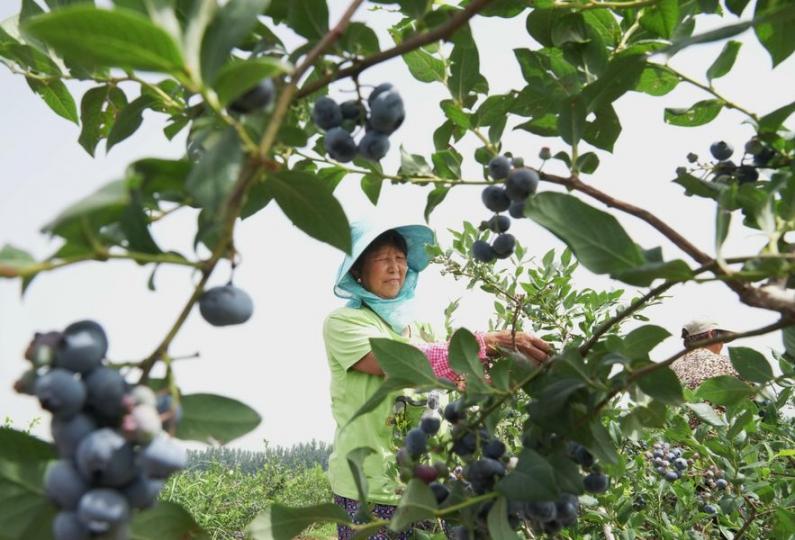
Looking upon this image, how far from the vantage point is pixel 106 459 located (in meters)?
0.46

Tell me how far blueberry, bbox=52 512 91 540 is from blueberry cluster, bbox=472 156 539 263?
0.64m

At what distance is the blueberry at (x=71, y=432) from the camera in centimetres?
49

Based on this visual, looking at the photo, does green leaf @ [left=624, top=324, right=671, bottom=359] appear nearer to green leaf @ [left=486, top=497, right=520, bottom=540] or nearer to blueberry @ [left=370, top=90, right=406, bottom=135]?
green leaf @ [left=486, top=497, right=520, bottom=540]

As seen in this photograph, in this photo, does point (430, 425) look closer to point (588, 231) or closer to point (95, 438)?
point (588, 231)

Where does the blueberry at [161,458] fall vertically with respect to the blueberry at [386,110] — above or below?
below

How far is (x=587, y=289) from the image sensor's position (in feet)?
9.16

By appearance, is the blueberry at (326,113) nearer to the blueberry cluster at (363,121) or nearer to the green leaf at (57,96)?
the blueberry cluster at (363,121)

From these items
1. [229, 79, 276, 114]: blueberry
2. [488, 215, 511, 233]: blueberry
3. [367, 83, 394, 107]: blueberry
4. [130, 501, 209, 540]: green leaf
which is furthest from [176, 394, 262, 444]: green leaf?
[488, 215, 511, 233]: blueberry

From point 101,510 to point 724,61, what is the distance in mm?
1126

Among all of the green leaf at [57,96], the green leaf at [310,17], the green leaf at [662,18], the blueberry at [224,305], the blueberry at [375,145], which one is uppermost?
the green leaf at [57,96]

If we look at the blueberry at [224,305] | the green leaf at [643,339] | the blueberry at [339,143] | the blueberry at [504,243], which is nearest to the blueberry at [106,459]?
the blueberry at [224,305]

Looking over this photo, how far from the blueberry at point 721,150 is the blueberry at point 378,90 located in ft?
2.38

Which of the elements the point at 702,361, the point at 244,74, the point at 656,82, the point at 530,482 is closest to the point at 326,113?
the point at 244,74

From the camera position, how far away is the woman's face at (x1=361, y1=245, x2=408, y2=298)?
3.40m
